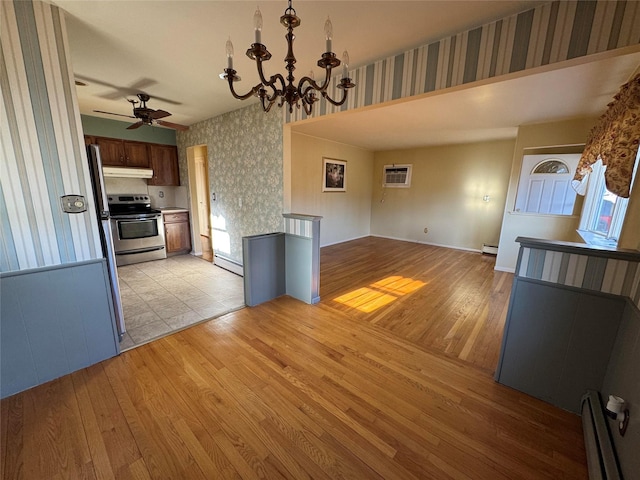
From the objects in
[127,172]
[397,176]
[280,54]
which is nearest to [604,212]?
[397,176]

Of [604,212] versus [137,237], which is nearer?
[604,212]

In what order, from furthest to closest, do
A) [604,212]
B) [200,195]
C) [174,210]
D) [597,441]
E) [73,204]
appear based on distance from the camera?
[200,195], [174,210], [604,212], [73,204], [597,441]

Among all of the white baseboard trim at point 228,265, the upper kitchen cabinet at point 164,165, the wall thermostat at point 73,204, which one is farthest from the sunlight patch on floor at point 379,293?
the upper kitchen cabinet at point 164,165

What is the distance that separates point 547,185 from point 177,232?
666cm

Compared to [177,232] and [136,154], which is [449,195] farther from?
[136,154]

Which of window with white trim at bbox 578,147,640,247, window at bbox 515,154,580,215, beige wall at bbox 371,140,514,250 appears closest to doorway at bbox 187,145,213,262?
beige wall at bbox 371,140,514,250

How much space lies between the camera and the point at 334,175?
6.00 meters

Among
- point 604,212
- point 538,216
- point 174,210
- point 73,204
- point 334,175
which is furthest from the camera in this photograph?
point 334,175

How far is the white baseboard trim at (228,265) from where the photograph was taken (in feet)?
14.0

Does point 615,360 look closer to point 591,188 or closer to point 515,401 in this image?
point 515,401

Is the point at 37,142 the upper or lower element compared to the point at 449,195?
upper

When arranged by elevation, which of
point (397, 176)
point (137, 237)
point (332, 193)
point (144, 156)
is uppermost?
point (144, 156)

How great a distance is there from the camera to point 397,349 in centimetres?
227

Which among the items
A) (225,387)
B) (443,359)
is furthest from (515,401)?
(225,387)
